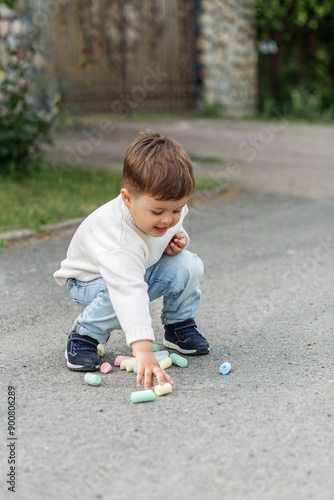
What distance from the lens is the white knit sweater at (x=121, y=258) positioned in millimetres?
2529

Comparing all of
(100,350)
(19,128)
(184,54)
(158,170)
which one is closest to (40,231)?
(19,128)

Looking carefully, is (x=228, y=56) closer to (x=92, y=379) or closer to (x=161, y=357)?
(x=161, y=357)

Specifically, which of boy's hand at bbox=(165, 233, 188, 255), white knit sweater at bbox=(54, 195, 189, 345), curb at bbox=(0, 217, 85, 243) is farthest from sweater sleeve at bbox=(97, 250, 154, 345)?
curb at bbox=(0, 217, 85, 243)

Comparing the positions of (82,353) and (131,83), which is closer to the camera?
(82,353)

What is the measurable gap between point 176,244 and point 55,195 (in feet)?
11.0

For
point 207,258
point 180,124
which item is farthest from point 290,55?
point 207,258

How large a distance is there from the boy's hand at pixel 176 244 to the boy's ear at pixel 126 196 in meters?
0.29

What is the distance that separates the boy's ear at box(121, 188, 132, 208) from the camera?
2.58 metres

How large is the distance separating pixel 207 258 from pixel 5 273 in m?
1.35

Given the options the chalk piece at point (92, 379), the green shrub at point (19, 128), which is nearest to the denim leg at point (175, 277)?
the chalk piece at point (92, 379)

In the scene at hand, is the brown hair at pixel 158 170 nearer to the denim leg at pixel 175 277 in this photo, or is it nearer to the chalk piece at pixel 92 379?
the denim leg at pixel 175 277

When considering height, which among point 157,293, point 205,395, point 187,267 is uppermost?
point 187,267

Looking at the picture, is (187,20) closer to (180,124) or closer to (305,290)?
(180,124)

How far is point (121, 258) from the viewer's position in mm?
2596
